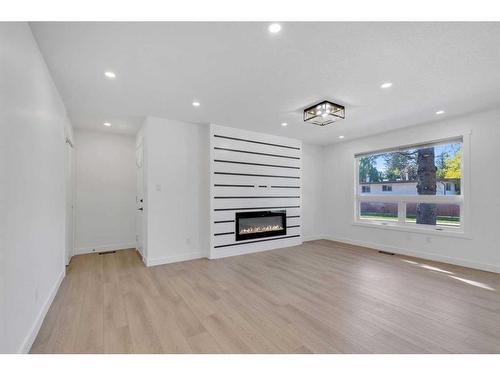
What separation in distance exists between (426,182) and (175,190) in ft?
16.7

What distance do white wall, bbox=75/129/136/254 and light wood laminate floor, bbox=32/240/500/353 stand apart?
3.61 feet

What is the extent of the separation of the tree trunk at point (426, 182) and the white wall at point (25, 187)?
6.06 meters

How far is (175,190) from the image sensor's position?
4.20 meters

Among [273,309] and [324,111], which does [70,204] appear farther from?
[324,111]

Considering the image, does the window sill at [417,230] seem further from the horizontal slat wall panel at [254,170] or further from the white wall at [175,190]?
the white wall at [175,190]

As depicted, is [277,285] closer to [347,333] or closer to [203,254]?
[347,333]

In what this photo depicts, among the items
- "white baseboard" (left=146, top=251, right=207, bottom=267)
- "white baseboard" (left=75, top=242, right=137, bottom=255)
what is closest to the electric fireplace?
"white baseboard" (left=146, top=251, right=207, bottom=267)

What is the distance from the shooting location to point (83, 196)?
4.71m

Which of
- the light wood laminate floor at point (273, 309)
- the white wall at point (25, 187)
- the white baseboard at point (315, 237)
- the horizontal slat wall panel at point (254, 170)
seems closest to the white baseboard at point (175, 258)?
the light wood laminate floor at point (273, 309)

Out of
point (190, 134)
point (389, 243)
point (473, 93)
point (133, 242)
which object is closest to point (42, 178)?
point (190, 134)

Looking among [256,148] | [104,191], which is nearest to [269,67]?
[256,148]

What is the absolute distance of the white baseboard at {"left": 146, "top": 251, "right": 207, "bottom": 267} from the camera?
387cm
